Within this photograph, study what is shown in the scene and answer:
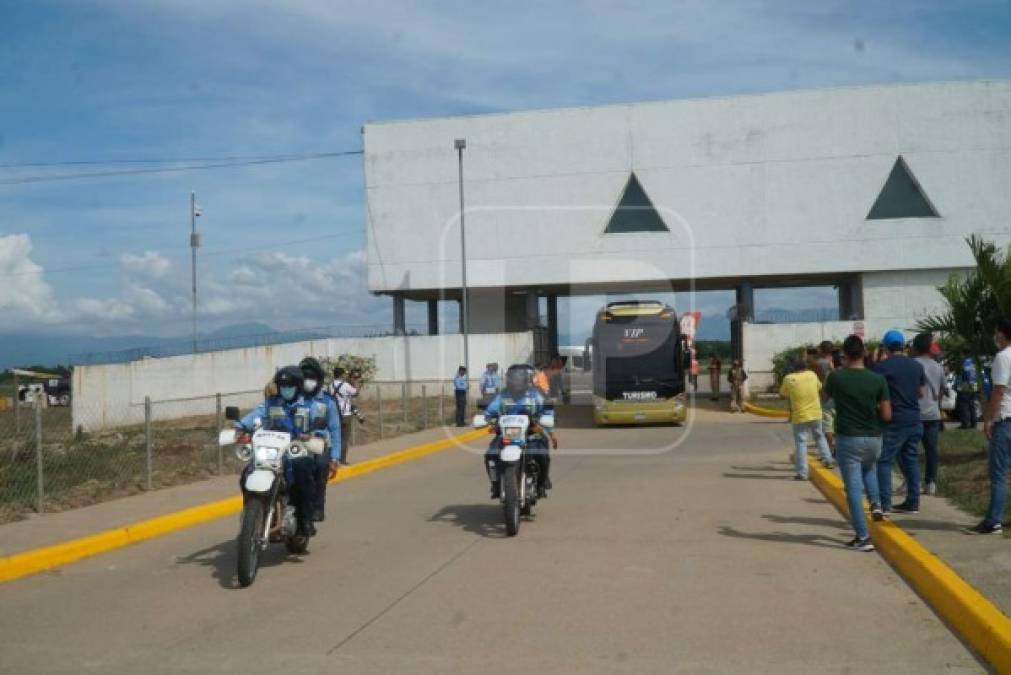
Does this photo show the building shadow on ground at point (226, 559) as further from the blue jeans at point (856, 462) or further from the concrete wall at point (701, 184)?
the concrete wall at point (701, 184)

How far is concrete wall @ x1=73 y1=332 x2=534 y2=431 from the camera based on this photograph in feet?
124

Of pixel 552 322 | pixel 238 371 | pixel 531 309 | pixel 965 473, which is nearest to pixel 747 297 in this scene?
pixel 531 309

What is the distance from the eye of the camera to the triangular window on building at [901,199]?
1588 inches

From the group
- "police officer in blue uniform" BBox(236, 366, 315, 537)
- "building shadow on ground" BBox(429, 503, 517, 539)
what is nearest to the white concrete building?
"building shadow on ground" BBox(429, 503, 517, 539)

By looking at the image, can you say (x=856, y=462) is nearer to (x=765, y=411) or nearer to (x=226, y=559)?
(x=226, y=559)

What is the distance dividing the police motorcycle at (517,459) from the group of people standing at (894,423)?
9.90 feet

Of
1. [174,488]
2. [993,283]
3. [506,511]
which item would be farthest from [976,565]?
[174,488]

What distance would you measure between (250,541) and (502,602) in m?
2.08

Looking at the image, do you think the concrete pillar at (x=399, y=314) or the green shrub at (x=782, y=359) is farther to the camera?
the concrete pillar at (x=399, y=314)

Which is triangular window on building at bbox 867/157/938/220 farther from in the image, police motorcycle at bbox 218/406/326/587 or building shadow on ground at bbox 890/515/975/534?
police motorcycle at bbox 218/406/326/587

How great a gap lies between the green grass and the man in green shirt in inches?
70.5

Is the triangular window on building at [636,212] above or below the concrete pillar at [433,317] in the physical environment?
above

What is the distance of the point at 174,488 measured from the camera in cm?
1512

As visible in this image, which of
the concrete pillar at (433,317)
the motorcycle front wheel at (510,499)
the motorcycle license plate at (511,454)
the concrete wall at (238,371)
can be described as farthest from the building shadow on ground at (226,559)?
the concrete pillar at (433,317)
